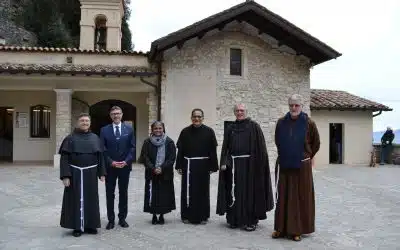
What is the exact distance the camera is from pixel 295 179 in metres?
5.44

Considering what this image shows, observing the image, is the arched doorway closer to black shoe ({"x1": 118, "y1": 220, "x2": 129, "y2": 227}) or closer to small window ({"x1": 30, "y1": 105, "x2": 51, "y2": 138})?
small window ({"x1": 30, "y1": 105, "x2": 51, "y2": 138})

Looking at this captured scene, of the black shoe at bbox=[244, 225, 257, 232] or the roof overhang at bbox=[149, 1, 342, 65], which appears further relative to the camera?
the roof overhang at bbox=[149, 1, 342, 65]

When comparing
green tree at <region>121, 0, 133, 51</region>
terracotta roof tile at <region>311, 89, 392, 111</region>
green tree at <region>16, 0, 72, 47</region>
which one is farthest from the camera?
green tree at <region>121, 0, 133, 51</region>

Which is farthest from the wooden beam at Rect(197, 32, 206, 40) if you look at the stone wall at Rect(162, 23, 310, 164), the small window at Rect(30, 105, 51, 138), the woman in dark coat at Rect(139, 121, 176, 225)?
the woman in dark coat at Rect(139, 121, 176, 225)

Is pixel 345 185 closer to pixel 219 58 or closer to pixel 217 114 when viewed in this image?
pixel 217 114

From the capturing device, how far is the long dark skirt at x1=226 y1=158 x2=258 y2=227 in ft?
19.2

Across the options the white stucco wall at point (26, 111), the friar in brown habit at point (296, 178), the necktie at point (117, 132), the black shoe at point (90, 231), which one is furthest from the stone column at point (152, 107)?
the friar in brown habit at point (296, 178)

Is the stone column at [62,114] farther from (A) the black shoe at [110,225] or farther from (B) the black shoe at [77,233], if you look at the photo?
(B) the black shoe at [77,233]

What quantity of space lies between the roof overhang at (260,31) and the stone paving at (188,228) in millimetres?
5155

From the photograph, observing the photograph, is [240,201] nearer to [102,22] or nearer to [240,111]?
[240,111]

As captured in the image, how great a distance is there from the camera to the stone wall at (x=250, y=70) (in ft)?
45.4

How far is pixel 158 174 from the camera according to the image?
611 centimetres

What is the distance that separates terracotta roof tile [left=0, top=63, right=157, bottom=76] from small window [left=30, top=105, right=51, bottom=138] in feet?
9.29

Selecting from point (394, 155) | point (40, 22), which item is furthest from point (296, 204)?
point (40, 22)
